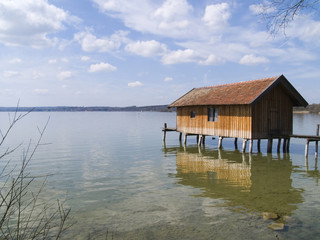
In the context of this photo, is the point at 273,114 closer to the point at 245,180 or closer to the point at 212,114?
the point at 212,114

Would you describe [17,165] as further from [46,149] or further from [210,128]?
[210,128]

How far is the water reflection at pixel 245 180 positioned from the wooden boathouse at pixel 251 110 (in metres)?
2.04

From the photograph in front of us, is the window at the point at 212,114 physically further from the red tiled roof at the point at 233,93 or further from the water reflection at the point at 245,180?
the water reflection at the point at 245,180

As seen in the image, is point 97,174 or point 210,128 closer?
point 97,174

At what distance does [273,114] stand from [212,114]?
5.15 metres

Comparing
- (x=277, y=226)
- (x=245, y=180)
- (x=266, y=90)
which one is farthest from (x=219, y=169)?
(x=277, y=226)

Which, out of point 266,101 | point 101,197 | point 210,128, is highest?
point 266,101

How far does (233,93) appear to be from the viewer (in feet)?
79.0

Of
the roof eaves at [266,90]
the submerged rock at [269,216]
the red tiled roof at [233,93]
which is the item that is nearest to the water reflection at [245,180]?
the submerged rock at [269,216]

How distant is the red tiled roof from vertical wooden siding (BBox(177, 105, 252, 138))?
630 millimetres

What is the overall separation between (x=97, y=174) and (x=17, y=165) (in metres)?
6.27

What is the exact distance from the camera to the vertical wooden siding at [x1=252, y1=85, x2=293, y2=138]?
72.5 feet

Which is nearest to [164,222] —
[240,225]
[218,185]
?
[240,225]

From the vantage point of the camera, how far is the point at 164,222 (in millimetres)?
9078
